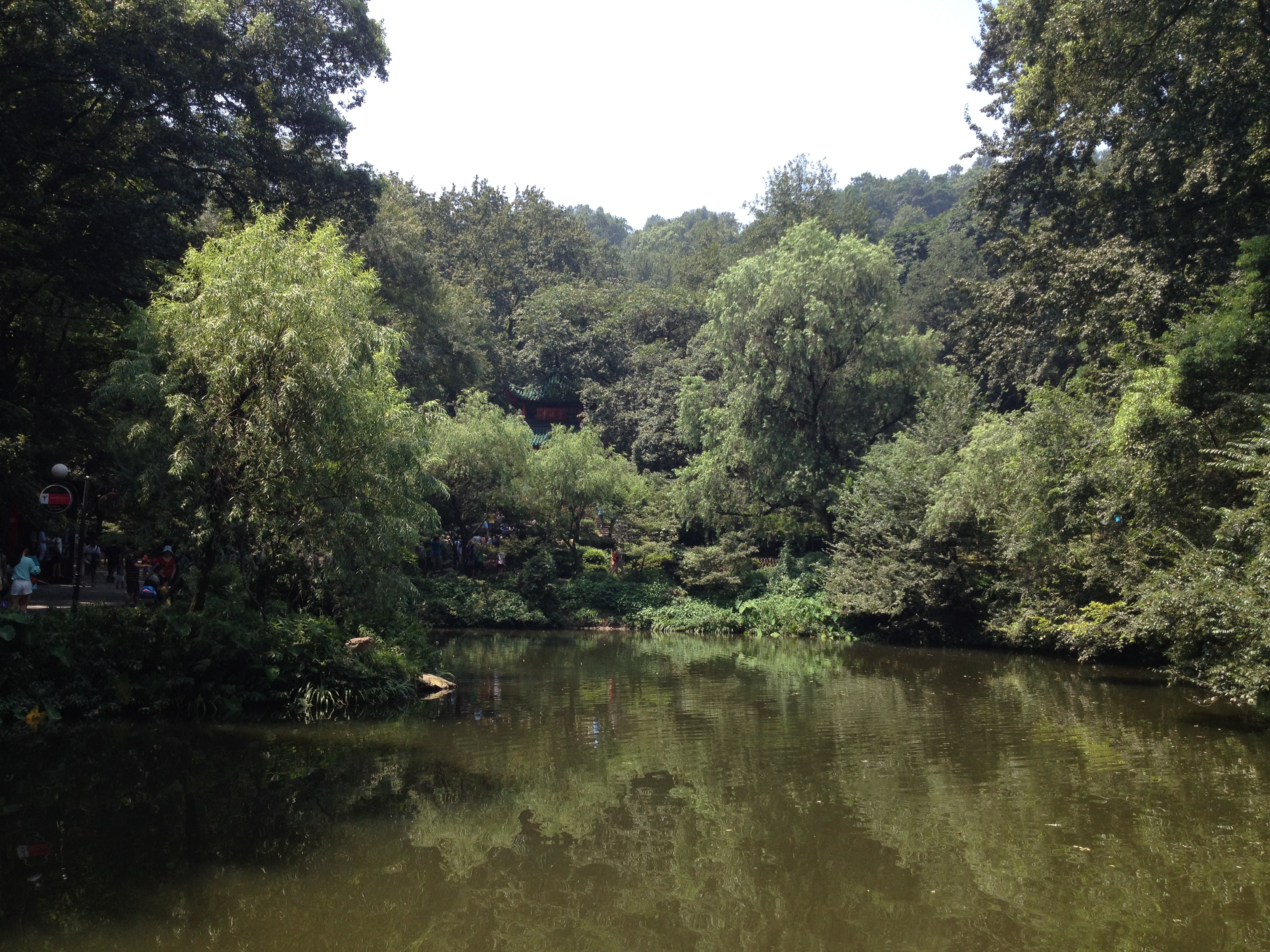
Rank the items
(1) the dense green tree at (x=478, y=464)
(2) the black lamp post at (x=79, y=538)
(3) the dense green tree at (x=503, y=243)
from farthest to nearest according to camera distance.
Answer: (3) the dense green tree at (x=503, y=243) < (1) the dense green tree at (x=478, y=464) < (2) the black lamp post at (x=79, y=538)

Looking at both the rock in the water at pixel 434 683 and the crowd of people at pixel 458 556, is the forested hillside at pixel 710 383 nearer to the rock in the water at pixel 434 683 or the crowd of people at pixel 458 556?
the crowd of people at pixel 458 556

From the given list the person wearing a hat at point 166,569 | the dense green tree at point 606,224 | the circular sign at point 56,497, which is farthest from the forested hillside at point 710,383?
the dense green tree at point 606,224

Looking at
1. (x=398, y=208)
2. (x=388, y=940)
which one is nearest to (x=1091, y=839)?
(x=388, y=940)

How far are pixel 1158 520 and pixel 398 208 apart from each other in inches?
1284

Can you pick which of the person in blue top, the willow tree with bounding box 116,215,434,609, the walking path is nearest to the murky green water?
the willow tree with bounding box 116,215,434,609

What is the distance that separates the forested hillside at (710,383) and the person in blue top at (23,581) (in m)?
1.54

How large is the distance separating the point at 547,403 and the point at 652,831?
34880mm

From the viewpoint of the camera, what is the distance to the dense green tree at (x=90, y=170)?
1528 cm

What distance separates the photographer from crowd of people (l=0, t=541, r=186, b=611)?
14172mm

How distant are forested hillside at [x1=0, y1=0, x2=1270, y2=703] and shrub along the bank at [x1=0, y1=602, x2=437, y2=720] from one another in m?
0.71

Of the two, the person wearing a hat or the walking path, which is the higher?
the person wearing a hat

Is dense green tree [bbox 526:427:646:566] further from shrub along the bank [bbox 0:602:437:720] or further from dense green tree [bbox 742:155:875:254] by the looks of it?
dense green tree [bbox 742:155:875:254]

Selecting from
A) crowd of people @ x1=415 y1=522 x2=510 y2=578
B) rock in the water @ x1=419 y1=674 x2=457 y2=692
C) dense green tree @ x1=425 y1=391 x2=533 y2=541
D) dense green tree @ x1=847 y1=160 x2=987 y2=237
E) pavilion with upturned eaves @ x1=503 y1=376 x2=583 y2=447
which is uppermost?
dense green tree @ x1=847 y1=160 x2=987 y2=237

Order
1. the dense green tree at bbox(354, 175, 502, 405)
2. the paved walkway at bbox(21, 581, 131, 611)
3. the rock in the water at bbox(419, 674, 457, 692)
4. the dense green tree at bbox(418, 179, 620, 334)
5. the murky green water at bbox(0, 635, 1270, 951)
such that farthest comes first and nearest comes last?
the dense green tree at bbox(418, 179, 620, 334) → the dense green tree at bbox(354, 175, 502, 405) → the paved walkway at bbox(21, 581, 131, 611) → the rock in the water at bbox(419, 674, 457, 692) → the murky green water at bbox(0, 635, 1270, 951)
